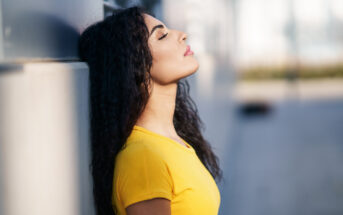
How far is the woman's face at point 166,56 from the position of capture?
1.59m

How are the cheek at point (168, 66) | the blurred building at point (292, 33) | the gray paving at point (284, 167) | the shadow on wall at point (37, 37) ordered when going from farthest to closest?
the blurred building at point (292, 33) < the gray paving at point (284, 167) < the cheek at point (168, 66) < the shadow on wall at point (37, 37)

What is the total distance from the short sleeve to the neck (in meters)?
0.23

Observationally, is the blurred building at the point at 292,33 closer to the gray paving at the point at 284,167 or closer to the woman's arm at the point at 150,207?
the gray paving at the point at 284,167

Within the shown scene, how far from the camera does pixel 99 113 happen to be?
58.7 inches

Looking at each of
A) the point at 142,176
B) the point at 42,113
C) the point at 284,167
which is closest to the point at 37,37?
the point at 42,113

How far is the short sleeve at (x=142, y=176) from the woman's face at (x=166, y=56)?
1.01 ft

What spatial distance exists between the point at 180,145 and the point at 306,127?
8.44m

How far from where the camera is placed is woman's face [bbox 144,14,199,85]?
5.22 feet

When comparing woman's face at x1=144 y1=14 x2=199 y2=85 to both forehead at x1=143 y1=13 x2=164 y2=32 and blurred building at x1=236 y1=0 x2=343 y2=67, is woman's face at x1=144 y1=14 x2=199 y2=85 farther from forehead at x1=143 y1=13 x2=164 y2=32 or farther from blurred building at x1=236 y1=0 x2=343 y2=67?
blurred building at x1=236 y1=0 x2=343 y2=67

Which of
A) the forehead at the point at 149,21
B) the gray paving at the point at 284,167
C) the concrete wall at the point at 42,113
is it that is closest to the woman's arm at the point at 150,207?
the concrete wall at the point at 42,113

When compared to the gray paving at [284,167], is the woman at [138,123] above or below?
above

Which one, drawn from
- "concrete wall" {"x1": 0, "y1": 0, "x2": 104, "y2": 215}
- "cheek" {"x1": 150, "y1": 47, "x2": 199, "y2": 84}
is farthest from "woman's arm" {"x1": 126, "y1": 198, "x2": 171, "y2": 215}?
"cheek" {"x1": 150, "y1": 47, "x2": 199, "y2": 84}

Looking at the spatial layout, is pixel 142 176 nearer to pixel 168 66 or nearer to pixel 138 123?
pixel 138 123

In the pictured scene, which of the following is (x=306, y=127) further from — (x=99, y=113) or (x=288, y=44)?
(x=288, y=44)
